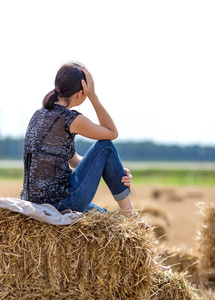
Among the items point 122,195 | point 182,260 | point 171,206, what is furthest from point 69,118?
point 171,206

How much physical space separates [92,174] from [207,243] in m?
2.60

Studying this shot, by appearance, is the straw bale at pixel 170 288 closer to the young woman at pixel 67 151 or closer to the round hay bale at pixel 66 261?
the round hay bale at pixel 66 261

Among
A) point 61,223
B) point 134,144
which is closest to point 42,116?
point 61,223

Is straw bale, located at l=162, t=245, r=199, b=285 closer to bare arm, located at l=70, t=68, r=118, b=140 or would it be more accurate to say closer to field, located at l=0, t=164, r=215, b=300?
field, located at l=0, t=164, r=215, b=300

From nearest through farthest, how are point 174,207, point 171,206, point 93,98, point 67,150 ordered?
point 67,150, point 93,98, point 174,207, point 171,206

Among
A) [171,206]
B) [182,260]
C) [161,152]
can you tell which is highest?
[182,260]

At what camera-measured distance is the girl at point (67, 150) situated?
3895mm

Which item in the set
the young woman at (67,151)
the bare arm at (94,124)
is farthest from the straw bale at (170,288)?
the bare arm at (94,124)

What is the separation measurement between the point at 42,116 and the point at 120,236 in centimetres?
115

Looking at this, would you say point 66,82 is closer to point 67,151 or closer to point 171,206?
point 67,151

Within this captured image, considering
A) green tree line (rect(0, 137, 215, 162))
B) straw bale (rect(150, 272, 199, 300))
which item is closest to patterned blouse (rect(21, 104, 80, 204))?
straw bale (rect(150, 272, 199, 300))

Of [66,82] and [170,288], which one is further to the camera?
[170,288]

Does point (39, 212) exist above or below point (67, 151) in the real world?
below

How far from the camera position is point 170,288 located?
4090 mm
